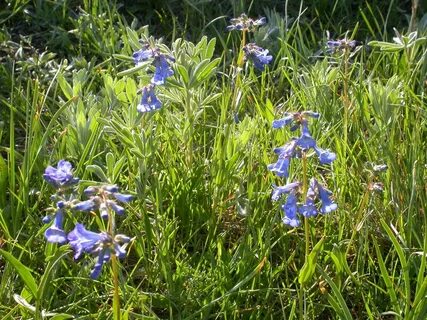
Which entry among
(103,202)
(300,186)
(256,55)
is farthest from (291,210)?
(256,55)

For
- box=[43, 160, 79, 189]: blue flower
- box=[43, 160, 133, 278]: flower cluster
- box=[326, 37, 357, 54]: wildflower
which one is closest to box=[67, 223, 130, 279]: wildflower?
box=[43, 160, 133, 278]: flower cluster

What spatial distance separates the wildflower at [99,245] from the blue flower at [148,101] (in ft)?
2.09

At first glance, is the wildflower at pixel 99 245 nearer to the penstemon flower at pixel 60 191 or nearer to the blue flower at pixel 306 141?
the penstemon flower at pixel 60 191

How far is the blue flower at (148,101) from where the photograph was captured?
2.10m

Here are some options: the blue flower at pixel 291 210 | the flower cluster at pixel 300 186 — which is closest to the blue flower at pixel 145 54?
the flower cluster at pixel 300 186

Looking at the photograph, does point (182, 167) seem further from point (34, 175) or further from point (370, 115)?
point (370, 115)

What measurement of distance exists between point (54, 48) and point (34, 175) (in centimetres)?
101

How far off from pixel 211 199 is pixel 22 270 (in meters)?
0.70

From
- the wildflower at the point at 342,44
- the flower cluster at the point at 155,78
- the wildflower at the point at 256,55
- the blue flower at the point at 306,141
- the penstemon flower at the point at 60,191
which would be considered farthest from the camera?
the wildflower at the point at 342,44

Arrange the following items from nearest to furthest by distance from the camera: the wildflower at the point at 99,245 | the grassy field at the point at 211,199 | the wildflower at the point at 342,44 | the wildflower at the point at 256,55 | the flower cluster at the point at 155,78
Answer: the wildflower at the point at 99,245 → the grassy field at the point at 211,199 → the flower cluster at the point at 155,78 → the wildflower at the point at 256,55 → the wildflower at the point at 342,44

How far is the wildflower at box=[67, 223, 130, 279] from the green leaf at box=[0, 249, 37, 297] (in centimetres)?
26

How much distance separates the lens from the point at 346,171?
2340 mm

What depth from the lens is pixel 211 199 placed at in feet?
7.62

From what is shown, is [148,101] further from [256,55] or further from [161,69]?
[256,55]
